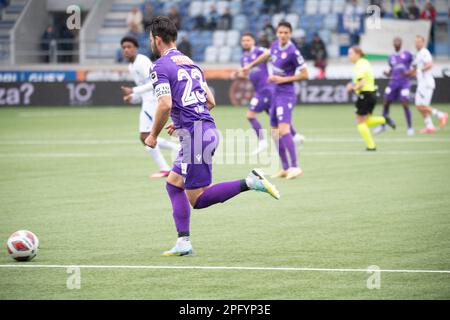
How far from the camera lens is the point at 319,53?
37.6m

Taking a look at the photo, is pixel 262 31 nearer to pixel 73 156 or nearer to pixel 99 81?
pixel 99 81

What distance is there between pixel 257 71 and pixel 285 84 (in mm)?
4064

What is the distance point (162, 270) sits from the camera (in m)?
8.32

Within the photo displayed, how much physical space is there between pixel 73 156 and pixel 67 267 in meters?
11.6

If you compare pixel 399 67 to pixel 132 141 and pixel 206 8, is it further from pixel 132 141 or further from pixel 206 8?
pixel 206 8

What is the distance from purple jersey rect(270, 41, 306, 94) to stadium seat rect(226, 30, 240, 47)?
986 inches

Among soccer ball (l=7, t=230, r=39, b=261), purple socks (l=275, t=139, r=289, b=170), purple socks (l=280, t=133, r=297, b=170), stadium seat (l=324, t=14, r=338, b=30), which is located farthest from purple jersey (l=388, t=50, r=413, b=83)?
soccer ball (l=7, t=230, r=39, b=261)

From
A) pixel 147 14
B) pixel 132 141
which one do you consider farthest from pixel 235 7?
pixel 132 141

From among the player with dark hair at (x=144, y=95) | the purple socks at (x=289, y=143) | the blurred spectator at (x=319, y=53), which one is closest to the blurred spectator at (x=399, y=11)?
the blurred spectator at (x=319, y=53)

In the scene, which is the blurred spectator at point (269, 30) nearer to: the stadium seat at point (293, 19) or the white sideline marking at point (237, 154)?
the stadium seat at point (293, 19)

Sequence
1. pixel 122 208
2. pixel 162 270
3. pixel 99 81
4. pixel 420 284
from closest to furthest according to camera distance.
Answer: pixel 420 284 → pixel 162 270 → pixel 122 208 → pixel 99 81

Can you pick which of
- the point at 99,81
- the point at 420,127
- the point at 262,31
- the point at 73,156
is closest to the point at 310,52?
the point at 262,31

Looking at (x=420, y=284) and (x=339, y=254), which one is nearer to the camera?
(x=420, y=284)

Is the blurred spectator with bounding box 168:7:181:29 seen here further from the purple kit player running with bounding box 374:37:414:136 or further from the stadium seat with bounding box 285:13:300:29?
the purple kit player running with bounding box 374:37:414:136
